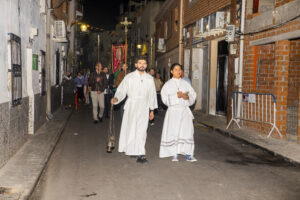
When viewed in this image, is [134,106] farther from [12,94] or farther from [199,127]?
[199,127]

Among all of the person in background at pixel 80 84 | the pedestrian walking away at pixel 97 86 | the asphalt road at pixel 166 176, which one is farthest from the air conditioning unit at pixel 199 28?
the asphalt road at pixel 166 176

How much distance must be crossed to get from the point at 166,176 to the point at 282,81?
5.73m

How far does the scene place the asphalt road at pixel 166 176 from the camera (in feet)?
16.9

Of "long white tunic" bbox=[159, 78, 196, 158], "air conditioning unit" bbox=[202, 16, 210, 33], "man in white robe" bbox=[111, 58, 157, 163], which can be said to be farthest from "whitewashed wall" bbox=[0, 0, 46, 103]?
"air conditioning unit" bbox=[202, 16, 210, 33]

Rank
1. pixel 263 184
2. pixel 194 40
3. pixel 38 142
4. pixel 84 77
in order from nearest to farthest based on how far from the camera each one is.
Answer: pixel 263 184 → pixel 38 142 → pixel 194 40 → pixel 84 77

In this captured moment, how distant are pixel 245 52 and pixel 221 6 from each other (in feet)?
13.0

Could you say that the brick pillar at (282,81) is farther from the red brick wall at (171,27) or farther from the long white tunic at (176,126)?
the red brick wall at (171,27)

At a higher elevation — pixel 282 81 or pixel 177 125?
pixel 282 81

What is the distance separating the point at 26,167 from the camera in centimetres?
639

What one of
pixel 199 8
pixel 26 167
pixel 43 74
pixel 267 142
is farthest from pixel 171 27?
pixel 26 167

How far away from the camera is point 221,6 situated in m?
16.1

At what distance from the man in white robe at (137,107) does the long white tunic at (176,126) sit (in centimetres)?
38

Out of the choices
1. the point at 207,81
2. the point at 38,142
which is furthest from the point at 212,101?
the point at 38,142

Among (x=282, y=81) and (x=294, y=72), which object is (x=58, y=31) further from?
(x=282, y=81)
